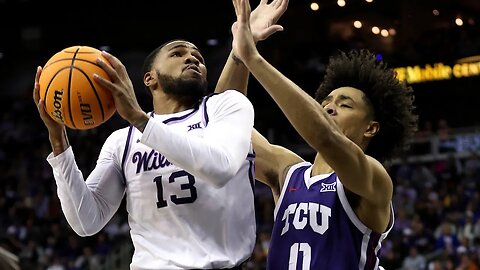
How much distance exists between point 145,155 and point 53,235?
36.9ft

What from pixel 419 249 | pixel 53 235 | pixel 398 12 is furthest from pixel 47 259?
pixel 398 12

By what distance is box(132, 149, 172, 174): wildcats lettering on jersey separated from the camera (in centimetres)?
374

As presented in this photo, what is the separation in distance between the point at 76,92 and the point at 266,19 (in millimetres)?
1098

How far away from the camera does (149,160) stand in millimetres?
3781

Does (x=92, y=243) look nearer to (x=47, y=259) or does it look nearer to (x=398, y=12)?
(x=47, y=259)

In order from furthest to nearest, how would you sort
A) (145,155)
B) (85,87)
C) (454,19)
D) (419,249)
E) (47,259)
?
(454,19) → (47,259) → (419,249) → (145,155) → (85,87)

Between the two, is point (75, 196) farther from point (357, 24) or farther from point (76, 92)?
point (357, 24)

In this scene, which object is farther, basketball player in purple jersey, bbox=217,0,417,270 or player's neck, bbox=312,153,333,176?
player's neck, bbox=312,153,333,176

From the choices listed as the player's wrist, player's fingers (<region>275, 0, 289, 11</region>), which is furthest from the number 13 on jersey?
player's fingers (<region>275, 0, 289, 11</region>)

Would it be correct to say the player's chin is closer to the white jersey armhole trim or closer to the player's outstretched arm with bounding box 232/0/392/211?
the player's outstretched arm with bounding box 232/0/392/211

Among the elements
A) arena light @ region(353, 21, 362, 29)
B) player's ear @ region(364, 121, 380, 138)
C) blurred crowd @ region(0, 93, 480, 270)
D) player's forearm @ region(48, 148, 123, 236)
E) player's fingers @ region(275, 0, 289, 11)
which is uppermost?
arena light @ region(353, 21, 362, 29)

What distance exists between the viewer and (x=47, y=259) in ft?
45.8

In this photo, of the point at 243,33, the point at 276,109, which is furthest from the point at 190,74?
the point at 276,109

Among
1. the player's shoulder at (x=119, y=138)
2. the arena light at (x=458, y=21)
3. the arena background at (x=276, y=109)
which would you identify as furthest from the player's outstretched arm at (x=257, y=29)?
the arena light at (x=458, y=21)
